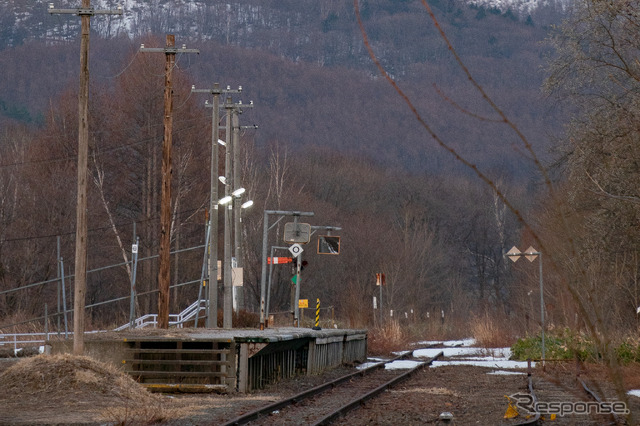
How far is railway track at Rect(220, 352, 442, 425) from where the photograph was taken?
13320mm

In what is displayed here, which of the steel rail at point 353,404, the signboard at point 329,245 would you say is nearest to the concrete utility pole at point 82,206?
the steel rail at point 353,404

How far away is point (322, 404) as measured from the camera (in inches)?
644

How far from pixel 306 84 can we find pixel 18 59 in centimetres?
6022

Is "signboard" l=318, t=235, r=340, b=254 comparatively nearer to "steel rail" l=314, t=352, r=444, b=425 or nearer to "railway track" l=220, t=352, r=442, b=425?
"railway track" l=220, t=352, r=442, b=425

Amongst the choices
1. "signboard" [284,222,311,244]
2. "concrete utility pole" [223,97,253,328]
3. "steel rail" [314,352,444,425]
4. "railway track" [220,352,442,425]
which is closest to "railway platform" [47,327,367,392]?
"railway track" [220,352,442,425]

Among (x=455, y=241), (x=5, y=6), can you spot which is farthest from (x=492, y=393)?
(x=5, y=6)

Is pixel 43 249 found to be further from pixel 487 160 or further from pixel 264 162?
pixel 487 160

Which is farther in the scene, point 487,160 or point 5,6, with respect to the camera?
point 5,6

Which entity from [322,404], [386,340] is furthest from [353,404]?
[386,340]

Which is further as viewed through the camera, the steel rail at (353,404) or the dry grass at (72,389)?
the dry grass at (72,389)

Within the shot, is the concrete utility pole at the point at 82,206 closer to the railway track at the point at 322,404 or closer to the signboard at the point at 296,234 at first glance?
the railway track at the point at 322,404

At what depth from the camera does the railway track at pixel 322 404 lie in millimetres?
13320

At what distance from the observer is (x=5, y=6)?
145375 millimetres

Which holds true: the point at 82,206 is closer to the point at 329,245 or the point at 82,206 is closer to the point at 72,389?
the point at 72,389
